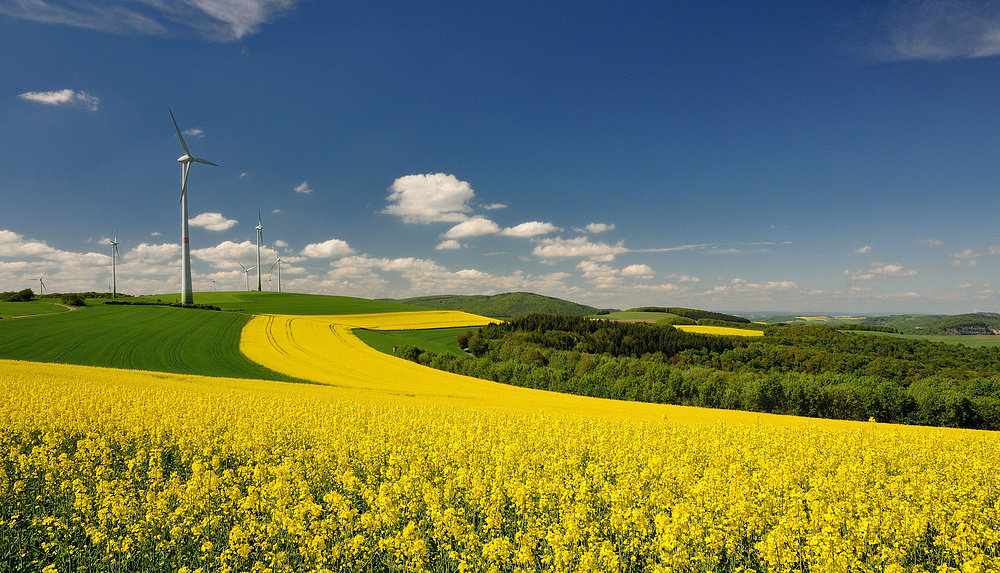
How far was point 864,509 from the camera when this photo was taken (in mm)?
7594

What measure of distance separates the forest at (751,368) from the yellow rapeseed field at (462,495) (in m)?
40.1

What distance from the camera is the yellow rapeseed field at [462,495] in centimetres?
610

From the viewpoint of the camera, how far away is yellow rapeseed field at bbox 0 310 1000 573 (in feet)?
20.0

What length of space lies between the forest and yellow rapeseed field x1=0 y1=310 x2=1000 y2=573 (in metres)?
40.1

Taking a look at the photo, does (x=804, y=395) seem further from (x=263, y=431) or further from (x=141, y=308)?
(x=141, y=308)

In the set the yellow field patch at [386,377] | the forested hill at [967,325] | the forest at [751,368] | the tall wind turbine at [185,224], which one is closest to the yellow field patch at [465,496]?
the yellow field patch at [386,377]

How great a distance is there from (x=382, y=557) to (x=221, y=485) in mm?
4076

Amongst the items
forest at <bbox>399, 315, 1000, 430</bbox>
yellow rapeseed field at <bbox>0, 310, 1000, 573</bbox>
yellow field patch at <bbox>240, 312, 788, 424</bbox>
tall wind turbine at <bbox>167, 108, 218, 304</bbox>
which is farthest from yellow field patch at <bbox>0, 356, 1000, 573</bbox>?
tall wind turbine at <bbox>167, 108, 218, 304</bbox>

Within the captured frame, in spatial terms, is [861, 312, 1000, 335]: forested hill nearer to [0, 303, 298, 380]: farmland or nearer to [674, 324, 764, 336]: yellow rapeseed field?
[674, 324, 764, 336]: yellow rapeseed field

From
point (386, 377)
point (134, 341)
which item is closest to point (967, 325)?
point (386, 377)

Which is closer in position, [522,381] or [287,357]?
[287,357]

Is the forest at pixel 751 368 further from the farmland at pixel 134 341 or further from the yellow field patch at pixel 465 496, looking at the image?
the yellow field patch at pixel 465 496

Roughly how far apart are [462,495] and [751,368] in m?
71.9

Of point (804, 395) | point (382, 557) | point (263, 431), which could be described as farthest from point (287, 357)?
point (804, 395)
